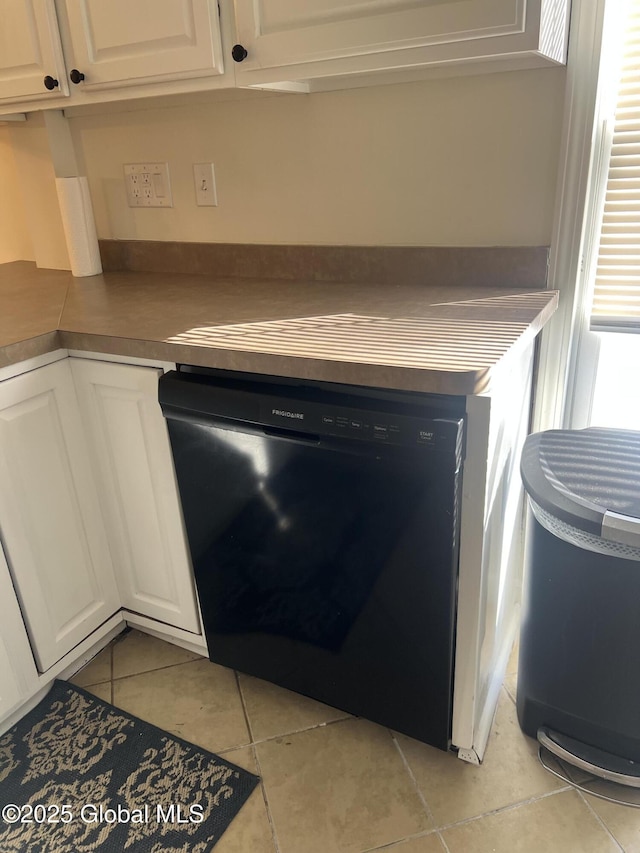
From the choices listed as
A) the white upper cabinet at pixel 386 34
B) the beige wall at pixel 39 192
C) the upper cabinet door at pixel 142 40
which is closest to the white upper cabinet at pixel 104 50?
the upper cabinet door at pixel 142 40

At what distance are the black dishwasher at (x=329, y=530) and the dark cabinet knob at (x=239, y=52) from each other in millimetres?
661

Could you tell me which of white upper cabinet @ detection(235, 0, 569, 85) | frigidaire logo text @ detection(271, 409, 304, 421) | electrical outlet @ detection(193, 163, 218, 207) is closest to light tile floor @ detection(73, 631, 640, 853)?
frigidaire logo text @ detection(271, 409, 304, 421)

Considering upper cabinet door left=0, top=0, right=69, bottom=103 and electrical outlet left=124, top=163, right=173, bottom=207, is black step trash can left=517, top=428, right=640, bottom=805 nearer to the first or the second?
electrical outlet left=124, top=163, right=173, bottom=207

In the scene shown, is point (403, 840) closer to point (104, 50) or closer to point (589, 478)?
→ point (589, 478)

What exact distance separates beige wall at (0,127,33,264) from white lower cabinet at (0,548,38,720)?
1.36 metres

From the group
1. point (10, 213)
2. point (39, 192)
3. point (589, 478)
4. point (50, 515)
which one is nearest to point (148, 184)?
point (39, 192)

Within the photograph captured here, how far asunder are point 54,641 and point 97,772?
1.06 ft

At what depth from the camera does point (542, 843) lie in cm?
126

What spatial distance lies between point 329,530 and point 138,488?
541 millimetres

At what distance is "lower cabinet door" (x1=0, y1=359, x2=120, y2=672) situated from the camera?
1.40 m

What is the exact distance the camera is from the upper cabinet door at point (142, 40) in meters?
1.38

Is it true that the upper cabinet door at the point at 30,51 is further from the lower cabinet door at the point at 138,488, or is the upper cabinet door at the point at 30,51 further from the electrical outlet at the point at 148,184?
the lower cabinet door at the point at 138,488

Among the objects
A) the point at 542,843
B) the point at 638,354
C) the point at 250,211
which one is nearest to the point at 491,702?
the point at 542,843

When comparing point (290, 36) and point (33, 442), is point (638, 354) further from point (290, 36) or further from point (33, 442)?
point (33, 442)
